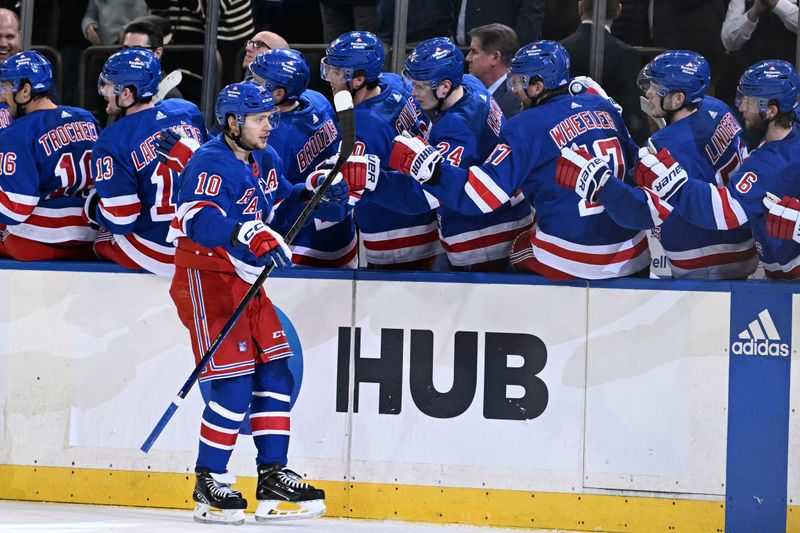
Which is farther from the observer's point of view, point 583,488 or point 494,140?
→ point 494,140

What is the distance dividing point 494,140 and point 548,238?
0.49 metres

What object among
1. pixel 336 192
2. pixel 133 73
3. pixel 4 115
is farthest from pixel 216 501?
pixel 4 115

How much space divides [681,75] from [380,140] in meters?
1.07

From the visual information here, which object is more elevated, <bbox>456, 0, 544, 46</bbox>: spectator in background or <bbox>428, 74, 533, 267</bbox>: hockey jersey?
<bbox>456, 0, 544, 46</bbox>: spectator in background

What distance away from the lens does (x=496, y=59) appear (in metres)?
5.33

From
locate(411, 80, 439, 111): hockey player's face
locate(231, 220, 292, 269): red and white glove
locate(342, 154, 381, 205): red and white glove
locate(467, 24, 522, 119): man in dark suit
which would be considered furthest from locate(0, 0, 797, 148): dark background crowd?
locate(231, 220, 292, 269): red and white glove

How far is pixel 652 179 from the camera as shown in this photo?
4.22 m

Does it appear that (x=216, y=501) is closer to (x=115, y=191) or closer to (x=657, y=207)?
(x=115, y=191)

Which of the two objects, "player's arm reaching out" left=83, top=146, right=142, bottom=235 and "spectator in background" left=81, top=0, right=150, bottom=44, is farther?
"spectator in background" left=81, top=0, right=150, bottom=44

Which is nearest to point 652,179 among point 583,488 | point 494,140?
point 494,140

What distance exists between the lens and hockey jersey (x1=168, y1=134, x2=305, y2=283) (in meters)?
3.99

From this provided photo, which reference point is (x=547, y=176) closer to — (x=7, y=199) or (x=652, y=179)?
(x=652, y=179)

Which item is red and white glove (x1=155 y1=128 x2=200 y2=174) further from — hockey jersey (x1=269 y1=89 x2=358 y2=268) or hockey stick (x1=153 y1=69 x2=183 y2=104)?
hockey stick (x1=153 y1=69 x2=183 y2=104)

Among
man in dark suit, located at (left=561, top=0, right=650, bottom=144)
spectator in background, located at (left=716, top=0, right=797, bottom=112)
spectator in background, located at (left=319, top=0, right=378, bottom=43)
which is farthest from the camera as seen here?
spectator in background, located at (left=319, top=0, right=378, bottom=43)
